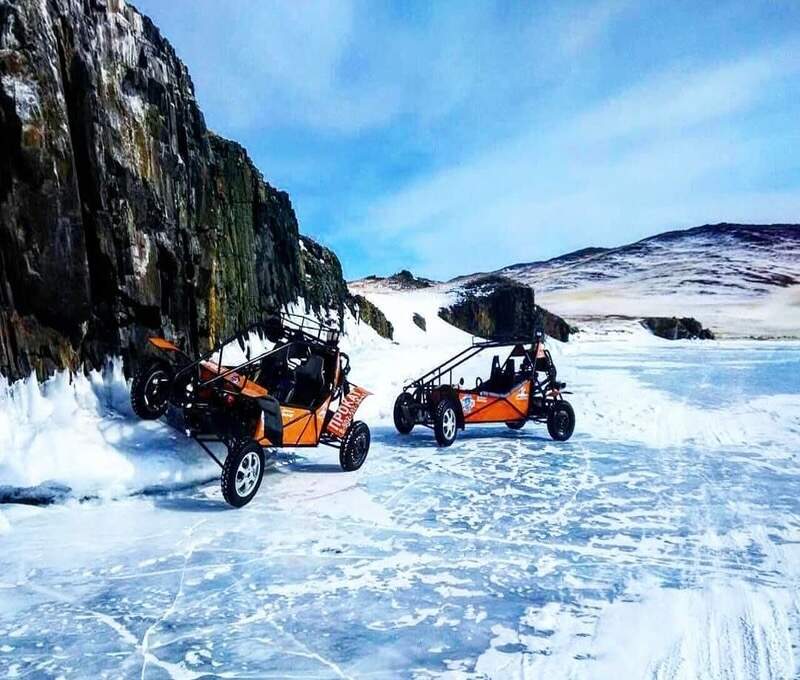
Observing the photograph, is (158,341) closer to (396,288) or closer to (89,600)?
(89,600)

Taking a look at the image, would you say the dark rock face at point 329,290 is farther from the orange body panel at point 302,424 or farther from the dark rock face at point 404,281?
the dark rock face at point 404,281

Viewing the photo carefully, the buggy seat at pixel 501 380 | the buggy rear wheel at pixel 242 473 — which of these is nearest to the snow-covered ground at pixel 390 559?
the buggy rear wheel at pixel 242 473

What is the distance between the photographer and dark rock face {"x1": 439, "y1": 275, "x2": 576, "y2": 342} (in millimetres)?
46812

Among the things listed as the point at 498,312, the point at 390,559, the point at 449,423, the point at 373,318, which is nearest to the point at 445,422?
the point at 449,423

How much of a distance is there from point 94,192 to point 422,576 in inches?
255

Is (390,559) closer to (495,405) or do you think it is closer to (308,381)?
(308,381)

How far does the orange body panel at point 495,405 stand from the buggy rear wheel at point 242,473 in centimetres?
409

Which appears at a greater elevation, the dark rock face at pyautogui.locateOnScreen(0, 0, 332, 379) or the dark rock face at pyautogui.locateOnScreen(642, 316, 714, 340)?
the dark rock face at pyautogui.locateOnScreen(642, 316, 714, 340)

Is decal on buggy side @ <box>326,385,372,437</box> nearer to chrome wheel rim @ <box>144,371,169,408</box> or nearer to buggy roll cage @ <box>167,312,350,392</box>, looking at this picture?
buggy roll cage @ <box>167,312,350,392</box>

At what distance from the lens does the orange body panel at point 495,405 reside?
9.52 m

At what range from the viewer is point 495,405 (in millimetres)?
9758

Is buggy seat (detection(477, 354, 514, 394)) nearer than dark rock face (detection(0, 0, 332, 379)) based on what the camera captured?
No

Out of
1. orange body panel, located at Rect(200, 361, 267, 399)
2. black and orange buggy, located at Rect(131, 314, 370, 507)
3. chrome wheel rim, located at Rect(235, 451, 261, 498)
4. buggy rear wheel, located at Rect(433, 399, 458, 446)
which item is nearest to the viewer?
chrome wheel rim, located at Rect(235, 451, 261, 498)

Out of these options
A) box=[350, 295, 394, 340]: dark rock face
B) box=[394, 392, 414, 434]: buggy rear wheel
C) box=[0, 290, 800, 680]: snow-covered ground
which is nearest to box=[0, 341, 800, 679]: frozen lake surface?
box=[0, 290, 800, 680]: snow-covered ground
